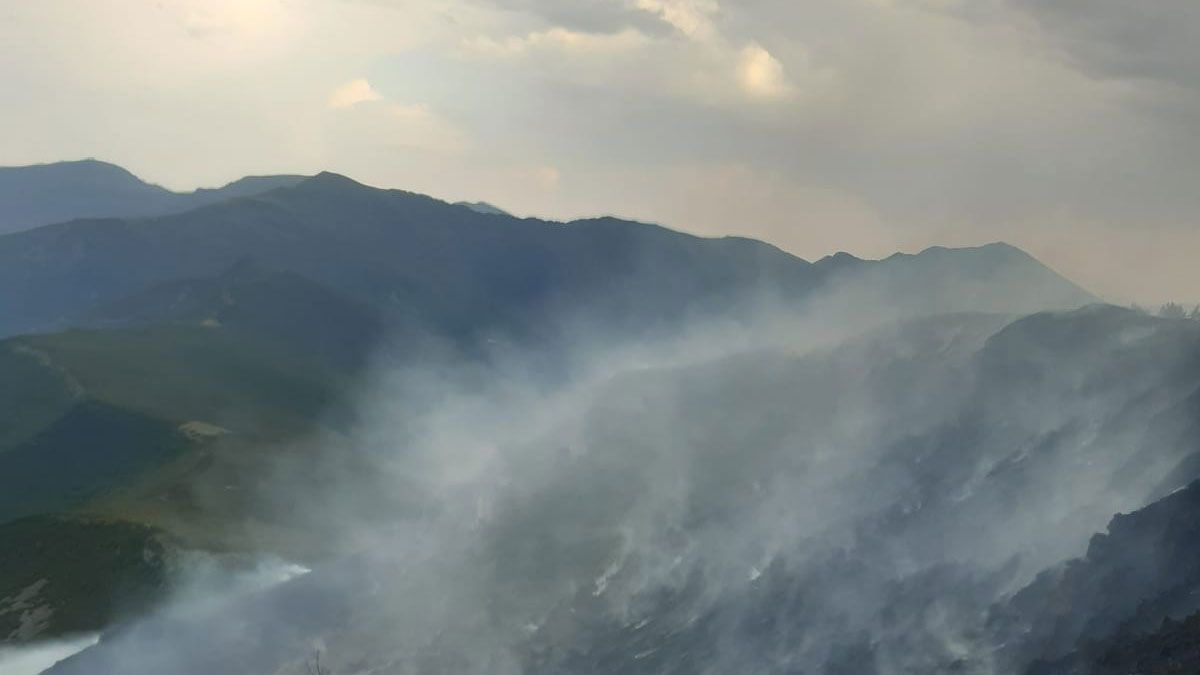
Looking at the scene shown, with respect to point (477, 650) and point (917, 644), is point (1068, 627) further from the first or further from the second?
point (477, 650)

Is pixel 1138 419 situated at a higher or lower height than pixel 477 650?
higher

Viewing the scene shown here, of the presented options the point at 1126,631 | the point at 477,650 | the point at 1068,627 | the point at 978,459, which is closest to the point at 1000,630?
the point at 1068,627

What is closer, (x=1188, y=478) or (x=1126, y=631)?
(x=1126, y=631)

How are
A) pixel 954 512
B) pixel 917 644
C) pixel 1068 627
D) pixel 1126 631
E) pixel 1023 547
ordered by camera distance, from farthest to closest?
pixel 954 512, pixel 1023 547, pixel 917 644, pixel 1068 627, pixel 1126 631

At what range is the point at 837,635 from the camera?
557 ft

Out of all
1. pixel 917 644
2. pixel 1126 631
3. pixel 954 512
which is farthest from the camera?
pixel 954 512

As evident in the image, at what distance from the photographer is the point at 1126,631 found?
137m

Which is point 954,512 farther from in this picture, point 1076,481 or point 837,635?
point 837,635

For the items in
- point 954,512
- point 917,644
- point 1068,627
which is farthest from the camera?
point 954,512

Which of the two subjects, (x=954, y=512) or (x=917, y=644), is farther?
(x=954, y=512)

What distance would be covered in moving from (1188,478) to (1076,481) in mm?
16785

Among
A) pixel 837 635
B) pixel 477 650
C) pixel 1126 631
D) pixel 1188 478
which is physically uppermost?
pixel 1188 478

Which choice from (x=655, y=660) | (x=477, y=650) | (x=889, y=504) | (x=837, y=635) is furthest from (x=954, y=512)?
(x=477, y=650)

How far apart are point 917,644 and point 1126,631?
30.5m
